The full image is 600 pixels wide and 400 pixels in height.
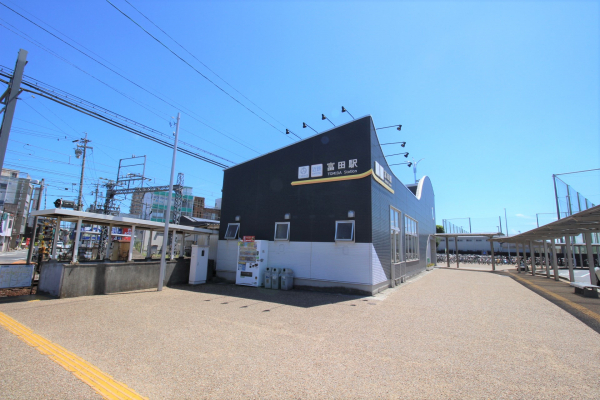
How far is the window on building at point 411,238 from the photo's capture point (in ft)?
62.1

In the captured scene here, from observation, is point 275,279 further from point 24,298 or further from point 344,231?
point 24,298

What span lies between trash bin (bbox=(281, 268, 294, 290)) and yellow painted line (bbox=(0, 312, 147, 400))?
8635 mm

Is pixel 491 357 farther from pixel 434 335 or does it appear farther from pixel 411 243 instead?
pixel 411 243

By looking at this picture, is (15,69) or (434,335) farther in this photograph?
(15,69)

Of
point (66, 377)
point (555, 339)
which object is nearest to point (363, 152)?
point (555, 339)

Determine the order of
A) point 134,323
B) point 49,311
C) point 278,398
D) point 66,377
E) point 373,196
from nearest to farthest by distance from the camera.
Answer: point 278,398 < point 66,377 < point 134,323 < point 49,311 < point 373,196

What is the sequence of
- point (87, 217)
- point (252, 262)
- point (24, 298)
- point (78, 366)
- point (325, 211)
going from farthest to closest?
point (252, 262) → point (325, 211) → point (87, 217) → point (24, 298) → point (78, 366)

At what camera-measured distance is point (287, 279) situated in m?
13.0

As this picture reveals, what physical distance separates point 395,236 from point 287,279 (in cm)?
712

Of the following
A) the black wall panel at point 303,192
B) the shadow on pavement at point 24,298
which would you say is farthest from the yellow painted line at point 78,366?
the black wall panel at point 303,192

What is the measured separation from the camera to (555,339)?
6238mm

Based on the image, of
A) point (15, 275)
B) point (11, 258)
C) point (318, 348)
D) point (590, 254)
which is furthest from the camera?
point (11, 258)

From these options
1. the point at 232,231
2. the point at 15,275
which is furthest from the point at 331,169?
the point at 15,275

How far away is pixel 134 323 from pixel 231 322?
2321 millimetres
